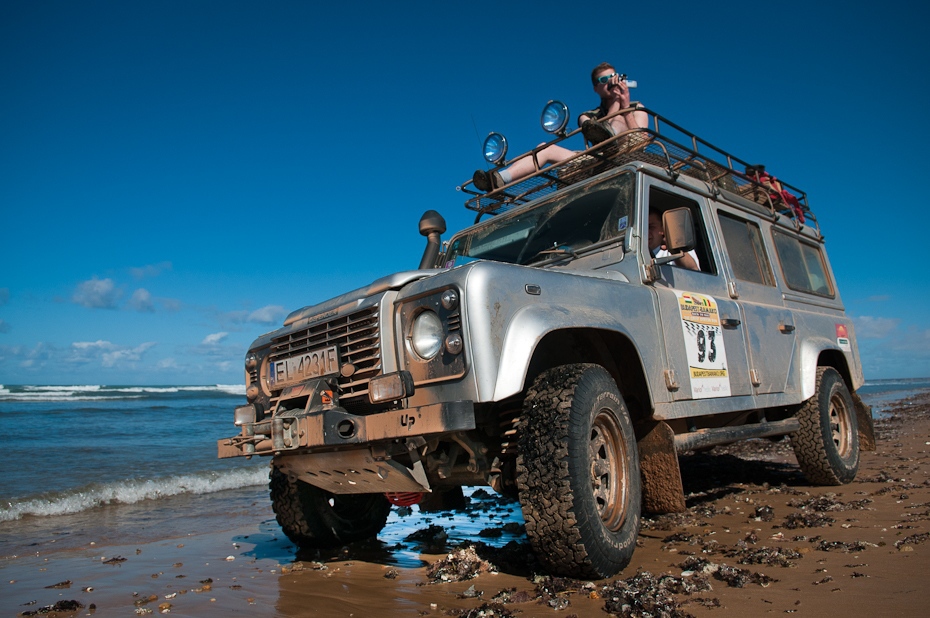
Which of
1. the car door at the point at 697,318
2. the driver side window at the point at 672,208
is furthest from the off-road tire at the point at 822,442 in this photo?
the driver side window at the point at 672,208

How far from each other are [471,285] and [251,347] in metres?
1.81

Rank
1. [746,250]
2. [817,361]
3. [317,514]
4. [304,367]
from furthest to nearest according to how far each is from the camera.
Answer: [817,361]
[746,250]
[317,514]
[304,367]

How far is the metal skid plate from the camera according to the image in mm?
3104

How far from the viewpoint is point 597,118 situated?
Result: 16.1 ft

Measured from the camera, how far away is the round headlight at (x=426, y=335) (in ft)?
9.95

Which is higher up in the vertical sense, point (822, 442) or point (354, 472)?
point (354, 472)

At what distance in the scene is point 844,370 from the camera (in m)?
6.36

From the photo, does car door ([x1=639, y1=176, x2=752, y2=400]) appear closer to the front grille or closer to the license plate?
the front grille

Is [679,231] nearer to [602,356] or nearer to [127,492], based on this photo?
[602,356]

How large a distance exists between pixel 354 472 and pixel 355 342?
67cm

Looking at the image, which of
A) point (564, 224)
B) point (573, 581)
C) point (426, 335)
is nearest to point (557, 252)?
point (564, 224)

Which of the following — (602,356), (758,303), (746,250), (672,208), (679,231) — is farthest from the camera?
(746,250)

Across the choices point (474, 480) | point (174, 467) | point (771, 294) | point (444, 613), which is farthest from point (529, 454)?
point (174, 467)

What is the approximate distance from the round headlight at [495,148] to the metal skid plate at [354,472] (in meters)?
3.10
